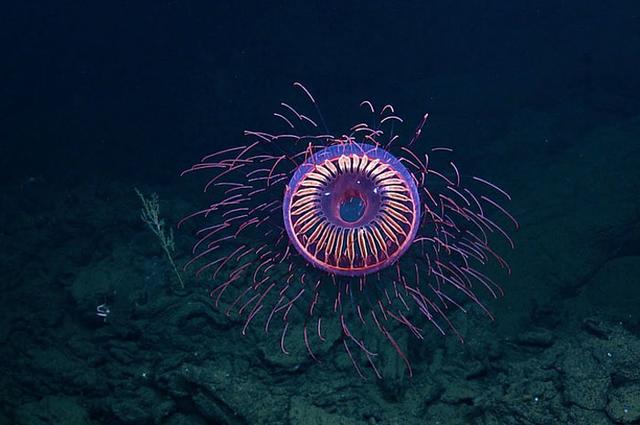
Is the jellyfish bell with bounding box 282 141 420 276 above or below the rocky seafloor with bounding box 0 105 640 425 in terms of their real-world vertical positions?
above

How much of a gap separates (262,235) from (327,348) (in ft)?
8.03

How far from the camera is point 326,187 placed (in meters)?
4.64

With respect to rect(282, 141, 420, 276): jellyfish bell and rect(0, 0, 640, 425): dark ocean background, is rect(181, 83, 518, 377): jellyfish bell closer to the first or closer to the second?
rect(282, 141, 420, 276): jellyfish bell

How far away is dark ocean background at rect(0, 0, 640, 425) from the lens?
4027 millimetres

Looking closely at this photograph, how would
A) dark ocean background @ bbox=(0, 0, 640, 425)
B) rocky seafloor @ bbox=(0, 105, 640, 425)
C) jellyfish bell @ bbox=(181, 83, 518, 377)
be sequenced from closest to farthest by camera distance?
rocky seafloor @ bbox=(0, 105, 640, 425) → dark ocean background @ bbox=(0, 0, 640, 425) → jellyfish bell @ bbox=(181, 83, 518, 377)

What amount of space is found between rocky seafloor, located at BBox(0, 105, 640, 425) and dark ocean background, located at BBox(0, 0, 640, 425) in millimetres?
22

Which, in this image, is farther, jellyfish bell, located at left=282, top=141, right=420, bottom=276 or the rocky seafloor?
jellyfish bell, located at left=282, top=141, right=420, bottom=276

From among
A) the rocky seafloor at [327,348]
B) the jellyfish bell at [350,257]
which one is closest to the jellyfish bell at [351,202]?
the jellyfish bell at [350,257]

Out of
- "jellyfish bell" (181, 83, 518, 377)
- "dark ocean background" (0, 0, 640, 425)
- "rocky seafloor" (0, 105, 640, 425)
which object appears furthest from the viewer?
"jellyfish bell" (181, 83, 518, 377)

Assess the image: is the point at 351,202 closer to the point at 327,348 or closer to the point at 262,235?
the point at 327,348

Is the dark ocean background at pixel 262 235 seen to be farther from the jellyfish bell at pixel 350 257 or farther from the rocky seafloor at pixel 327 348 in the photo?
the jellyfish bell at pixel 350 257

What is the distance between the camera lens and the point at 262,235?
21.7ft

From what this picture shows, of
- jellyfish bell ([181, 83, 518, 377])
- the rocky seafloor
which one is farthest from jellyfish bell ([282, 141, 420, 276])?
the rocky seafloor

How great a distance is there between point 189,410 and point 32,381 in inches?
67.3
